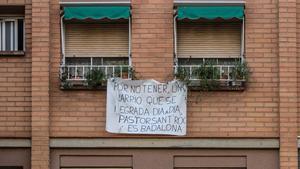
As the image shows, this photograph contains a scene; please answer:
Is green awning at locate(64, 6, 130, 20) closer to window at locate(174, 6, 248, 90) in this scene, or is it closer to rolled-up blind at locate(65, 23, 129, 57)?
rolled-up blind at locate(65, 23, 129, 57)

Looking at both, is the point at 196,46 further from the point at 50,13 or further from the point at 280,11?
the point at 50,13

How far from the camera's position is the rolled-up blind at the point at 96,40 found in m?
12.8

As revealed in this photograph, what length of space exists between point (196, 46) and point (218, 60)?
0.46 metres

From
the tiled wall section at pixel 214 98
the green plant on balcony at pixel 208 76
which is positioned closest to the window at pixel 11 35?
the tiled wall section at pixel 214 98

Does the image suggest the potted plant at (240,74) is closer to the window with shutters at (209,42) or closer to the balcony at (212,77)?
the balcony at (212,77)

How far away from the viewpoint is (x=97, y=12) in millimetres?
12508

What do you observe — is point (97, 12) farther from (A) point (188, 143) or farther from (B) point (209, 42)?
(A) point (188, 143)

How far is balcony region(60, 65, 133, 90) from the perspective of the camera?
1246 centimetres

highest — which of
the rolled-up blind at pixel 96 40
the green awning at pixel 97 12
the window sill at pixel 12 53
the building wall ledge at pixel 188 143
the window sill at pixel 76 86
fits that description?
the green awning at pixel 97 12

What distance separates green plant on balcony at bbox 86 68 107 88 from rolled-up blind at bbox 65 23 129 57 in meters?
0.42

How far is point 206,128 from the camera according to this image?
40.7 feet

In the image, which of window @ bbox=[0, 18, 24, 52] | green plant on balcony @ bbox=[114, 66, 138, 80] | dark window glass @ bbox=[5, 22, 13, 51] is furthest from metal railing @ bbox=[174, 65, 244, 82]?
dark window glass @ bbox=[5, 22, 13, 51]

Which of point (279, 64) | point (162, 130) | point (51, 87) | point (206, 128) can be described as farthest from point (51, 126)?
point (279, 64)

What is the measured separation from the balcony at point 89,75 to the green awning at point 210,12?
1.35 metres
